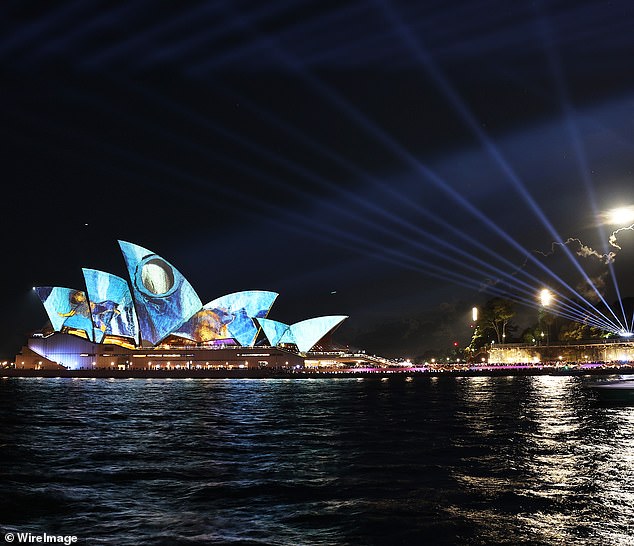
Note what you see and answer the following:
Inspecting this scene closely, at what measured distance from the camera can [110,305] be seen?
100000 mm

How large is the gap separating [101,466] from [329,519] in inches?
305

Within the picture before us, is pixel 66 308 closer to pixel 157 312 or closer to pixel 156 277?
pixel 157 312

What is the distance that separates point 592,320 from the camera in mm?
112312

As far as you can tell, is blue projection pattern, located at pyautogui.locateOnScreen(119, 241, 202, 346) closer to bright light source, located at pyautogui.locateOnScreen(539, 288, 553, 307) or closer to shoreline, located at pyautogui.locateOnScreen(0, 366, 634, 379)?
shoreline, located at pyautogui.locateOnScreen(0, 366, 634, 379)

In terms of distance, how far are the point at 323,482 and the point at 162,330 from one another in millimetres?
90600

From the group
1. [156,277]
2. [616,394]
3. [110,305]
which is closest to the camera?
[616,394]

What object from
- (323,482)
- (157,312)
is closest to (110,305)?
(157,312)

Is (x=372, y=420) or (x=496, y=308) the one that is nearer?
(x=372, y=420)

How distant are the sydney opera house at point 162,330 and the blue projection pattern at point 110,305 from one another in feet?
0.48

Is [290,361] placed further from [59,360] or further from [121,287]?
[59,360]

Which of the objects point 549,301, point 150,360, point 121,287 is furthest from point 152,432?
point 549,301

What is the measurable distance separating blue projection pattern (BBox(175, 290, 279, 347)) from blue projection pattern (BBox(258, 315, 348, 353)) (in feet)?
23.4

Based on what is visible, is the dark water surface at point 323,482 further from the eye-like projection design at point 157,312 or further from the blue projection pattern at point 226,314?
the blue projection pattern at point 226,314

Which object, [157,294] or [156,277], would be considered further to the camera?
[157,294]
